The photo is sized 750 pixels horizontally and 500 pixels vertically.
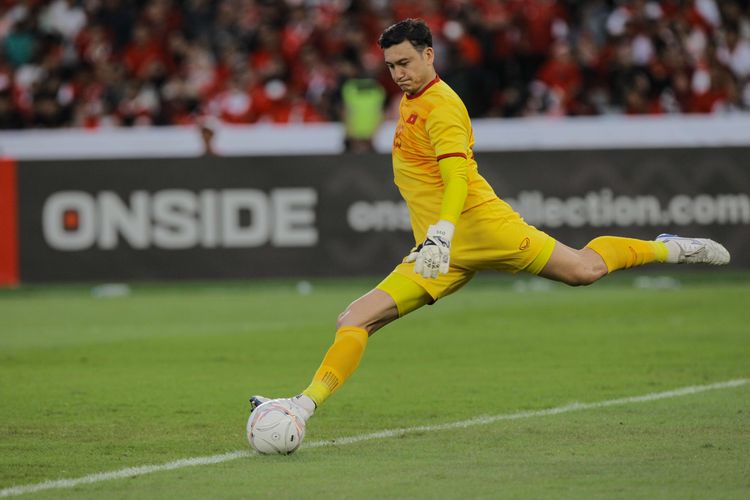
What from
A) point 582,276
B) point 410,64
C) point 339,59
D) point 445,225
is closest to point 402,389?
point 582,276

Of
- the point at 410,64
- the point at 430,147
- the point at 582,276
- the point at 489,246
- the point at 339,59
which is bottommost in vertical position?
the point at 582,276

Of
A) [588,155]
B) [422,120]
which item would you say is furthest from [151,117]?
[422,120]

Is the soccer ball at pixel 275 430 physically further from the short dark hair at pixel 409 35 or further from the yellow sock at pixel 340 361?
the short dark hair at pixel 409 35

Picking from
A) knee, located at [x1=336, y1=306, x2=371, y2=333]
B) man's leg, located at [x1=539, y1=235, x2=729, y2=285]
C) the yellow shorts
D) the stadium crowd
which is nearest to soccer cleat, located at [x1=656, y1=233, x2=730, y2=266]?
man's leg, located at [x1=539, y1=235, x2=729, y2=285]

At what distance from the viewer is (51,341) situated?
13.1 metres

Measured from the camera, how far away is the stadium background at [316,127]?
1797cm

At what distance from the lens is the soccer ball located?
23.2 feet

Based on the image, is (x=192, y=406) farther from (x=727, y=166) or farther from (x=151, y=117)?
(x=151, y=117)

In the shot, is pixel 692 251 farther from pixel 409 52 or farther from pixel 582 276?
pixel 409 52

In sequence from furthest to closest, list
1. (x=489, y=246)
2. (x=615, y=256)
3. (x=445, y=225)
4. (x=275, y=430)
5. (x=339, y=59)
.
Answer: (x=339, y=59) < (x=615, y=256) < (x=489, y=246) < (x=445, y=225) < (x=275, y=430)

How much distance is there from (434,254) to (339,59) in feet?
50.2

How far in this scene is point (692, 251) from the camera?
8.77 m

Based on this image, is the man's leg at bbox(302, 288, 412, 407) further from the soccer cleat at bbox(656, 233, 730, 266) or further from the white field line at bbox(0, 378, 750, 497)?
the soccer cleat at bbox(656, 233, 730, 266)

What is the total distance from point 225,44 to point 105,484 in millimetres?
18034
